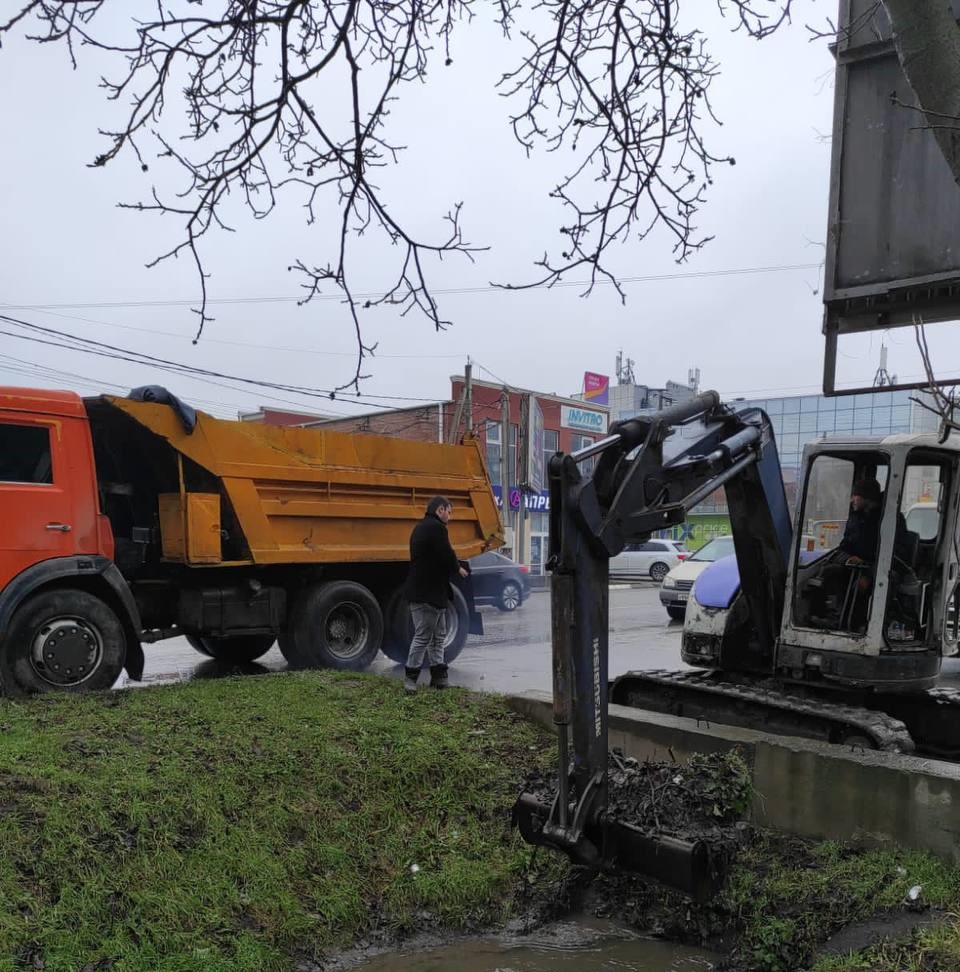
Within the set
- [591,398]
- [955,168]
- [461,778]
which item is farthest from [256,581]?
[591,398]

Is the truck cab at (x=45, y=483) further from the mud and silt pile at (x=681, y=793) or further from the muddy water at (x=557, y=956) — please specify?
the muddy water at (x=557, y=956)

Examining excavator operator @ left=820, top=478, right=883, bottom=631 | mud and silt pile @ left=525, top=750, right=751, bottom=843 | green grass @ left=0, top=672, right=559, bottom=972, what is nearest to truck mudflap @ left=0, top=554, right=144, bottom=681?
green grass @ left=0, top=672, right=559, bottom=972

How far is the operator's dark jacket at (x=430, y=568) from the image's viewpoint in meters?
8.32

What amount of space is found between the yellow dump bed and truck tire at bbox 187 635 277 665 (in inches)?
63.1

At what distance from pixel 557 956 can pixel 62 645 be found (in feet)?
16.4

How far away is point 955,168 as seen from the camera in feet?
10.8

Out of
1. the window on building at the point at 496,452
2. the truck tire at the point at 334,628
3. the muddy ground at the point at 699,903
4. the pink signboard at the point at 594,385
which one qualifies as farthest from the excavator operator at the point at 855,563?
the pink signboard at the point at 594,385

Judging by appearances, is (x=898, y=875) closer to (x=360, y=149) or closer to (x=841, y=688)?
(x=841, y=688)

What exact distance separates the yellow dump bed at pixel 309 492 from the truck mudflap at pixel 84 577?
3.00ft

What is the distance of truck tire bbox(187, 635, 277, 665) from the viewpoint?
1077cm

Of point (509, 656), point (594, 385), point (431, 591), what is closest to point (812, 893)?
point (431, 591)

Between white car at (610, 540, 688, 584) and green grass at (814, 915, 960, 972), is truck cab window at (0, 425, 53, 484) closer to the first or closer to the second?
green grass at (814, 915, 960, 972)

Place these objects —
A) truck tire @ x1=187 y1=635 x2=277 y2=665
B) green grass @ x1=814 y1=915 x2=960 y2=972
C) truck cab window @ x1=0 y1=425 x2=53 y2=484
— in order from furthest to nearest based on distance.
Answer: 1. truck tire @ x1=187 y1=635 x2=277 y2=665
2. truck cab window @ x1=0 y1=425 x2=53 y2=484
3. green grass @ x1=814 y1=915 x2=960 y2=972

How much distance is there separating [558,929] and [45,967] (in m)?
2.33
